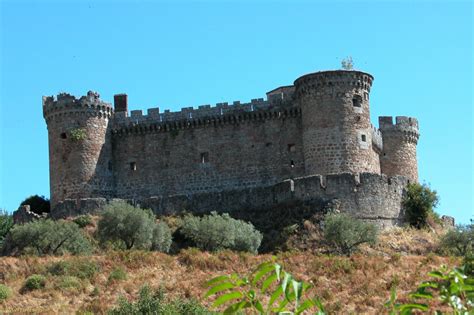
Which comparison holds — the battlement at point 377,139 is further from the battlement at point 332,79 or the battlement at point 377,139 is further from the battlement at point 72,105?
the battlement at point 72,105

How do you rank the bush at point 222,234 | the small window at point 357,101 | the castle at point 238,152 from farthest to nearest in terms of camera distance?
the small window at point 357,101, the castle at point 238,152, the bush at point 222,234

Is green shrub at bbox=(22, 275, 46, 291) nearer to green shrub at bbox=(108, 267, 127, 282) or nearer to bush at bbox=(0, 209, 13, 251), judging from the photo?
green shrub at bbox=(108, 267, 127, 282)

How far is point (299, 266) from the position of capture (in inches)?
1197

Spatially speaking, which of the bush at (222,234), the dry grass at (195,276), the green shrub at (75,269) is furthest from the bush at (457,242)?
the green shrub at (75,269)

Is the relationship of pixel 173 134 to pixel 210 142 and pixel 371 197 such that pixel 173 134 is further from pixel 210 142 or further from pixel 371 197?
pixel 371 197

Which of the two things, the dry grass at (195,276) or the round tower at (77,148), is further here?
the round tower at (77,148)

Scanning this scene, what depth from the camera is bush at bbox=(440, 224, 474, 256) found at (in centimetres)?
3574

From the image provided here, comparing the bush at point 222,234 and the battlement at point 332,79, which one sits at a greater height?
the battlement at point 332,79

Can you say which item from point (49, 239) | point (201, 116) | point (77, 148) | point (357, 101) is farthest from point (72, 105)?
point (357, 101)

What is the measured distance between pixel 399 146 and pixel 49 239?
67.0 ft

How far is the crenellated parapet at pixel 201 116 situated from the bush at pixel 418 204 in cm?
670

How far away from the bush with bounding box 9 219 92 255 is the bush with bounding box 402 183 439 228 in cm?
1433

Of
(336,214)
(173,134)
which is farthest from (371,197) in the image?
(173,134)

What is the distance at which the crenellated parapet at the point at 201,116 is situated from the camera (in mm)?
43375
